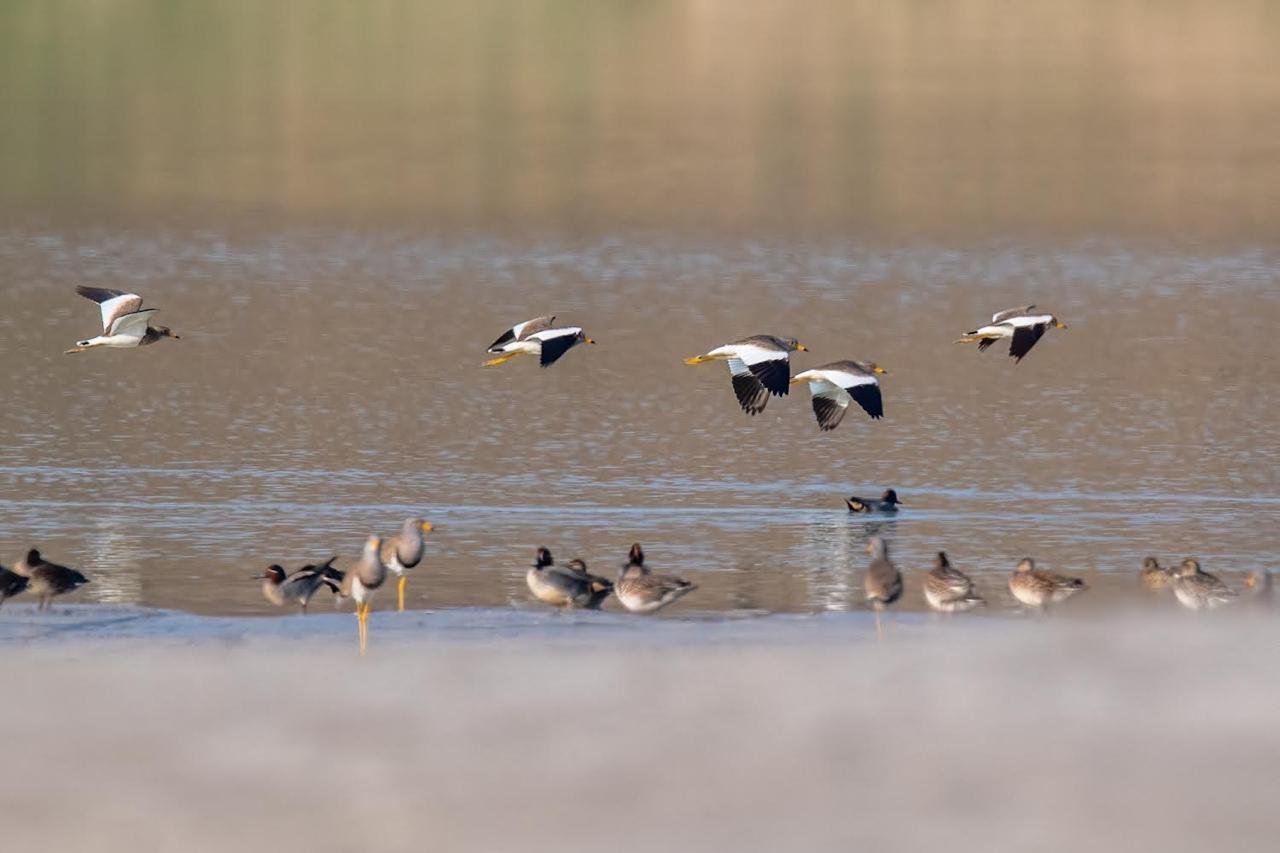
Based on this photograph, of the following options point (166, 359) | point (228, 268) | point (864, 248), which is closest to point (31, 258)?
point (228, 268)

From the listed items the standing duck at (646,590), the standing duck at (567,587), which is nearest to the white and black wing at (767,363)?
the standing duck at (567,587)

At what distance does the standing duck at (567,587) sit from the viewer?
55.6 feet

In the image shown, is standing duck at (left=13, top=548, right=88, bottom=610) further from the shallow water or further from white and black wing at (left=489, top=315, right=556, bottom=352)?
white and black wing at (left=489, top=315, right=556, bottom=352)

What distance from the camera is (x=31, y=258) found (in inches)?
1593

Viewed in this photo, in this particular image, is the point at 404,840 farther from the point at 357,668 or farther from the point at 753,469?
the point at 753,469

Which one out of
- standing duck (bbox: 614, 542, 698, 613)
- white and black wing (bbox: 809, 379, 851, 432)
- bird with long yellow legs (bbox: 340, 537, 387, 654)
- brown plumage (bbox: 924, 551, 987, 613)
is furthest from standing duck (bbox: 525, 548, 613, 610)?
white and black wing (bbox: 809, 379, 851, 432)

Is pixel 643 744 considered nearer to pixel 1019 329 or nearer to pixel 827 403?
pixel 827 403

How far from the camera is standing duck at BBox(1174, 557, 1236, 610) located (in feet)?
56.3

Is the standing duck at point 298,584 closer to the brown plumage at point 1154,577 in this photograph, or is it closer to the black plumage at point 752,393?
the brown plumage at point 1154,577

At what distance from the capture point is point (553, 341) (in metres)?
23.2

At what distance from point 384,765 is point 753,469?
12.5 m

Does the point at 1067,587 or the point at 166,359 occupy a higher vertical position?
the point at 166,359

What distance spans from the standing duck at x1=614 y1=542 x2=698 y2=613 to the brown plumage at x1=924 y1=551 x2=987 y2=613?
5.45 ft

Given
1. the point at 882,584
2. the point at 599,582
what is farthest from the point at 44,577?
the point at 882,584
